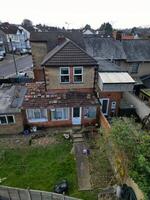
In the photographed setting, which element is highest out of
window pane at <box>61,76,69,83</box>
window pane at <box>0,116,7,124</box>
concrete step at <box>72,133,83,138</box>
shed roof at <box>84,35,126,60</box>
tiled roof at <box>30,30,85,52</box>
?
tiled roof at <box>30,30,85,52</box>

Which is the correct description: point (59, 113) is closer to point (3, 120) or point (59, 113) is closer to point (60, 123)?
point (60, 123)

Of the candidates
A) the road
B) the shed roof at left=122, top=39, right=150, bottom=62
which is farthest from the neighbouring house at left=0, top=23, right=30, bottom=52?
the shed roof at left=122, top=39, right=150, bottom=62

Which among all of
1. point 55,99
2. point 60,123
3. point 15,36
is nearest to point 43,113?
point 55,99

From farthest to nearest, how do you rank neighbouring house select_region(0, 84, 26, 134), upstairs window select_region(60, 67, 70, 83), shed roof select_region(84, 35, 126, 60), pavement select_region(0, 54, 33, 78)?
pavement select_region(0, 54, 33, 78) < shed roof select_region(84, 35, 126, 60) < upstairs window select_region(60, 67, 70, 83) < neighbouring house select_region(0, 84, 26, 134)

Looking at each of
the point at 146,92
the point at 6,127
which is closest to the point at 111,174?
the point at 6,127

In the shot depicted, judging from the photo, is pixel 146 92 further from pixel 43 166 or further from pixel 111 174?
pixel 43 166

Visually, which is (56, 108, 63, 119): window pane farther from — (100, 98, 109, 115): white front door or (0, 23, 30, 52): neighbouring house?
(0, 23, 30, 52): neighbouring house

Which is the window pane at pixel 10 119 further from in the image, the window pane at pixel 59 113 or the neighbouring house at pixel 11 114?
the window pane at pixel 59 113
